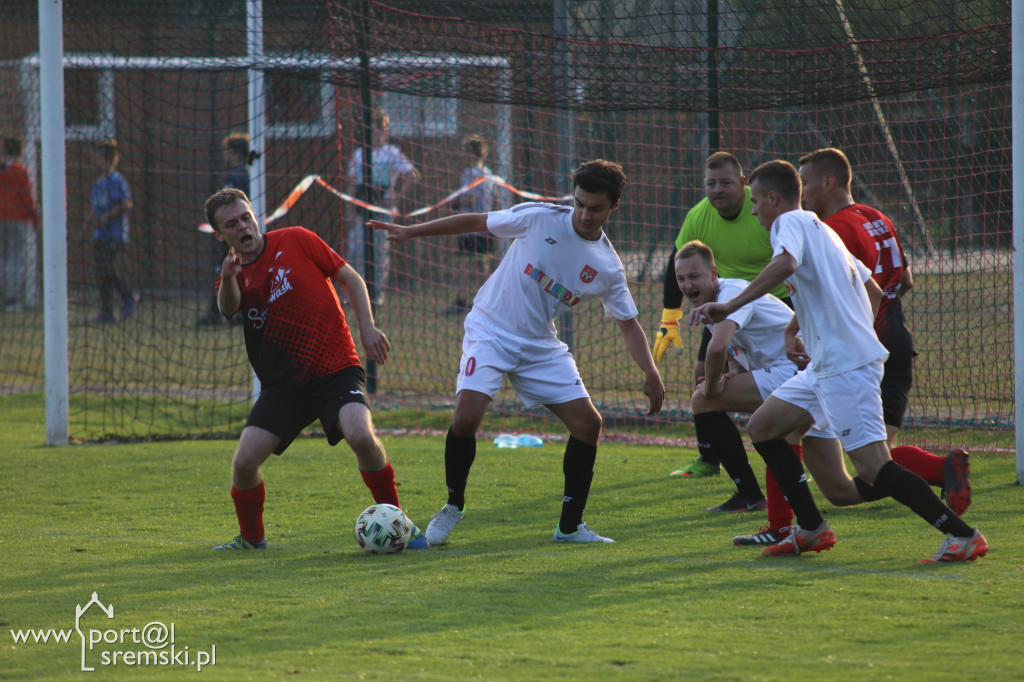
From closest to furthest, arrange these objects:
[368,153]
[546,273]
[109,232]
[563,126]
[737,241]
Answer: [546,273], [737,241], [563,126], [368,153], [109,232]

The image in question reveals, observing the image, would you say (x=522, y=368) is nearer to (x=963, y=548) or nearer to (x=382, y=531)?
(x=382, y=531)

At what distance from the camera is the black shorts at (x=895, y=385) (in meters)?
5.83

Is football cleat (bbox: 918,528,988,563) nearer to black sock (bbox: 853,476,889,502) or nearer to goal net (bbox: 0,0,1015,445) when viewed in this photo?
black sock (bbox: 853,476,889,502)

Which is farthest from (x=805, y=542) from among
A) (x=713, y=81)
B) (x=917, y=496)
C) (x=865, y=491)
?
(x=713, y=81)

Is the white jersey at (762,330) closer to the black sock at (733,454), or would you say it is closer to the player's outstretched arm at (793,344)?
the black sock at (733,454)

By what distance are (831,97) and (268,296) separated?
5.04 m

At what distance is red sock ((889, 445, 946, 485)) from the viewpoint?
5086mm

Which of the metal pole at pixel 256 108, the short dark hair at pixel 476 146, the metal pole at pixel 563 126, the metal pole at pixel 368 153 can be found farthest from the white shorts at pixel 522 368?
the short dark hair at pixel 476 146

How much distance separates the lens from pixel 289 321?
16.7ft

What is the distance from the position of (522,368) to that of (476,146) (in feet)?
21.8

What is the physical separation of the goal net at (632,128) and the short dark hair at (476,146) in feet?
0.22

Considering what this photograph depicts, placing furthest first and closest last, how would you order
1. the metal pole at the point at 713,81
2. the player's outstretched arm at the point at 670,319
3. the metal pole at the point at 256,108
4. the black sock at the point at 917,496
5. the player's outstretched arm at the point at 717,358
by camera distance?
the metal pole at the point at 256,108
the metal pole at the point at 713,81
the player's outstretched arm at the point at 670,319
the player's outstretched arm at the point at 717,358
the black sock at the point at 917,496

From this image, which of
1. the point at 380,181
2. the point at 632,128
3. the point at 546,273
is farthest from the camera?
the point at 380,181

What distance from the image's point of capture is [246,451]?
4875 mm
